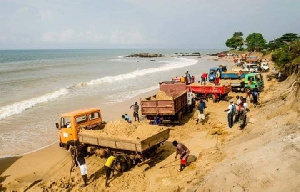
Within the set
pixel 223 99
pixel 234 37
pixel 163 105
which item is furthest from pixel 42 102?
pixel 234 37

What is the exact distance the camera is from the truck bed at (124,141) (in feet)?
35.3

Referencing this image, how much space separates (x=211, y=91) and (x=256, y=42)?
9347 cm

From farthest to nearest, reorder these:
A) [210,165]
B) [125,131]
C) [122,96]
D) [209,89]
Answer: [122,96]
[209,89]
[125,131]
[210,165]

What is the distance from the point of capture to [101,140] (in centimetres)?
1157

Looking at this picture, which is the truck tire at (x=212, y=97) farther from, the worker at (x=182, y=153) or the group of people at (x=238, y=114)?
the worker at (x=182, y=153)

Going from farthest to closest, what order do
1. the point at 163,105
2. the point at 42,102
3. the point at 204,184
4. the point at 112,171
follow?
the point at 42,102 → the point at 163,105 → the point at 112,171 → the point at 204,184

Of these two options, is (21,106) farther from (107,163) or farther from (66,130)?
(107,163)

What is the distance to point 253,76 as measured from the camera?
89.5 feet

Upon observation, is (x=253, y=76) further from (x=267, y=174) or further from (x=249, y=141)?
(x=267, y=174)

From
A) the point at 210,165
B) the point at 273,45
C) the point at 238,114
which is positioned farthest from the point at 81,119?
the point at 273,45

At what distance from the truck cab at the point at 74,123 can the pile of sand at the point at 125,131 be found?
0.79 metres

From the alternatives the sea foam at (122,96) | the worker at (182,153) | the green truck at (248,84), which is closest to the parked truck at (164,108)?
the worker at (182,153)

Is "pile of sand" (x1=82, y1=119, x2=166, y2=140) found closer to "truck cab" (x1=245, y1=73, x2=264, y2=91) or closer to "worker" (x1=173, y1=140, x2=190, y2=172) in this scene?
"worker" (x1=173, y1=140, x2=190, y2=172)

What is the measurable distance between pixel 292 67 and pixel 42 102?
80.1ft
